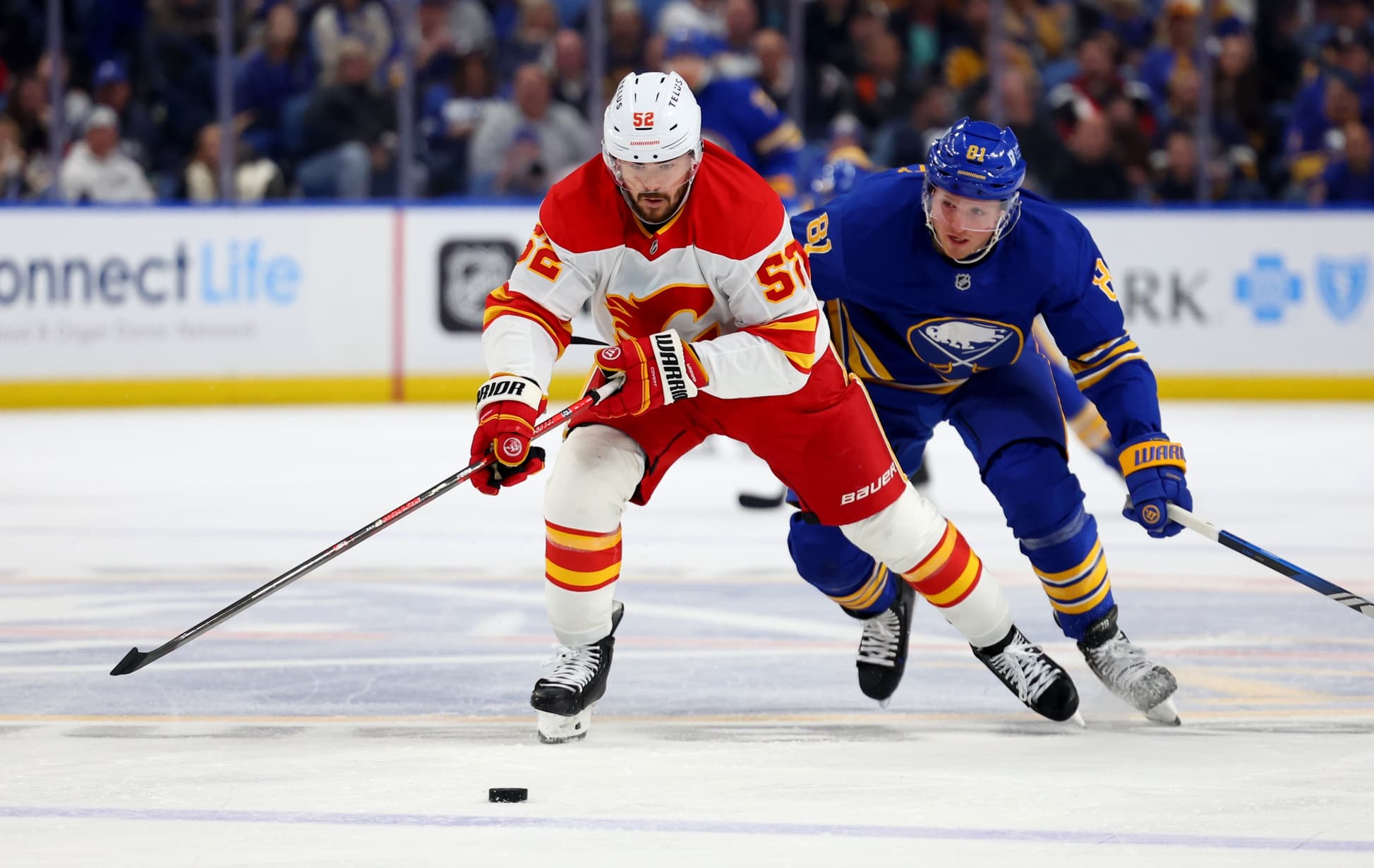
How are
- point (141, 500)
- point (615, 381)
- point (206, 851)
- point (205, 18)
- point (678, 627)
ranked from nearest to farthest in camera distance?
point (206, 851), point (615, 381), point (678, 627), point (141, 500), point (205, 18)

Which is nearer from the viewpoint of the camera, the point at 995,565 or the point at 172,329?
the point at 995,565

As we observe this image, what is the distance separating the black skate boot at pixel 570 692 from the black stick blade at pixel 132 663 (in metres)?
0.75

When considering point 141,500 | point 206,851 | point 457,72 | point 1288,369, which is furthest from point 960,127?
point 1288,369

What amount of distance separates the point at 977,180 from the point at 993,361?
47 cm

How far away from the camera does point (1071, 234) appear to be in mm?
3922

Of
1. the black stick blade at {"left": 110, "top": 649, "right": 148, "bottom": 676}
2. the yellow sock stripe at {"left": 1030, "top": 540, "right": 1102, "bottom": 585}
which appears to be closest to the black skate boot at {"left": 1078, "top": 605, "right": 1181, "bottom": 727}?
the yellow sock stripe at {"left": 1030, "top": 540, "right": 1102, "bottom": 585}

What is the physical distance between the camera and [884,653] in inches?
160

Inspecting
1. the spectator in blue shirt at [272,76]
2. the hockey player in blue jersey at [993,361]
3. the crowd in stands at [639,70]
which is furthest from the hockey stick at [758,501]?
the spectator in blue shirt at [272,76]

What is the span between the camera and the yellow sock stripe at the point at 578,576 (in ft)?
12.2

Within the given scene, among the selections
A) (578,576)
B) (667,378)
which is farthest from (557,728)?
(667,378)

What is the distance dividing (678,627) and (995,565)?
1.29m

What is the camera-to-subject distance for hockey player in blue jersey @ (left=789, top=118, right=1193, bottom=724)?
150 inches

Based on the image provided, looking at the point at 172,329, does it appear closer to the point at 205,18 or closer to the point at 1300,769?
the point at 205,18

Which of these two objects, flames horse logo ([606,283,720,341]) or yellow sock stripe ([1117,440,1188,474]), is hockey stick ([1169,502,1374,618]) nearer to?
yellow sock stripe ([1117,440,1188,474])
